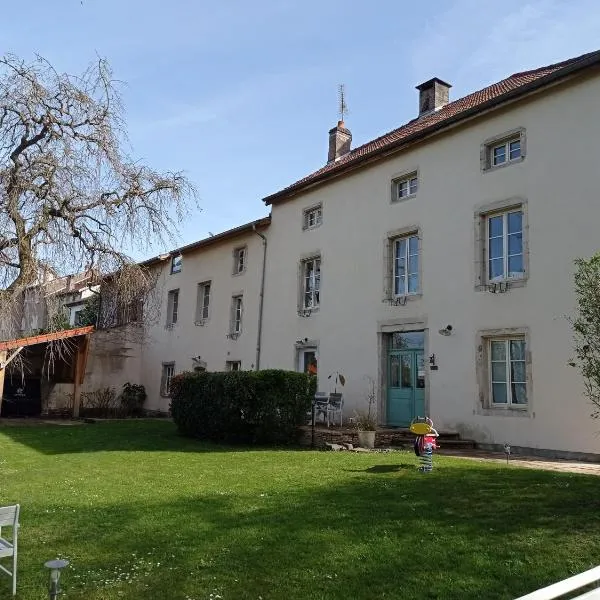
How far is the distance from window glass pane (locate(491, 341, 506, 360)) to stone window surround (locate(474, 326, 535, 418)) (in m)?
0.13

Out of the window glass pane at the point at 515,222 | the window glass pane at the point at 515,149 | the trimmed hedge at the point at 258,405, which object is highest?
the window glass pane at the point at 515,149

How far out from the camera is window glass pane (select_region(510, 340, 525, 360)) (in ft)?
36.8

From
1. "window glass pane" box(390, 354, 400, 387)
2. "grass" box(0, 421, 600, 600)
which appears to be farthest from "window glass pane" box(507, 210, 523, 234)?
"grass" box(0, 421, 600, 600)

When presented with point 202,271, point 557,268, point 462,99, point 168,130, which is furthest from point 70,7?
point 202,271

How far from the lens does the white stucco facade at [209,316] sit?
19.2 m

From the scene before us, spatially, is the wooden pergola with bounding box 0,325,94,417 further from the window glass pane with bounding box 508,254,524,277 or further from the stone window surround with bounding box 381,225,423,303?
the window glass pane with bounding box 508,254,524,277

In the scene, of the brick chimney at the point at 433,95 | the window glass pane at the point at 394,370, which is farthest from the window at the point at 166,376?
the brick chimney at the point at 433,95

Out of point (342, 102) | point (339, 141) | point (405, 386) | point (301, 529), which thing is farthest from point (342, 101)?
point (301, 529)

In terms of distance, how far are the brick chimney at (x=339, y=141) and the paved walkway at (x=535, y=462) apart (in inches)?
476

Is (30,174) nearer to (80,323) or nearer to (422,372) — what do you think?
(422,372)

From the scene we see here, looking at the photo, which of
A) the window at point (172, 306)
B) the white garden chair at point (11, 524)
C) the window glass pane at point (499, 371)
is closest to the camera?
the white garden chair at point (11, 524)

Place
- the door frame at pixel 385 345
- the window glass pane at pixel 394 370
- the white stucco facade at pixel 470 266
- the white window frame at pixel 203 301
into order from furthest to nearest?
the white window frame at pixel 203 301, the window glass pane at pixel 394 370, the door frame at pixel 385 345, the white stucco facade at pixel 470 266

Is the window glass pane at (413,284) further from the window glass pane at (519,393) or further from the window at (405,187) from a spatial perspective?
the window glass pane at (519,393)

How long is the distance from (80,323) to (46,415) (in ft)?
21.2
